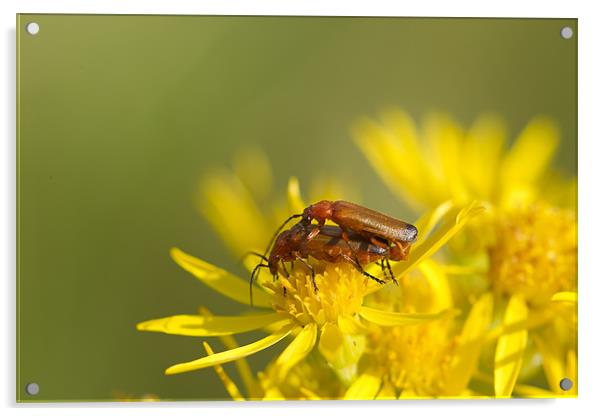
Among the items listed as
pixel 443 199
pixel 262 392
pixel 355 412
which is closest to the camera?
pixel 262 392

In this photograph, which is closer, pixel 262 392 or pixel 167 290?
pixel 262 392

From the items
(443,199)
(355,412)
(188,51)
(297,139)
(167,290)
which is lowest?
(355,412)

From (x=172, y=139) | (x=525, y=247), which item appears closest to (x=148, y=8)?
(x=172, y=139)

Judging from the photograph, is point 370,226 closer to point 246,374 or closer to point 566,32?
point 246,374

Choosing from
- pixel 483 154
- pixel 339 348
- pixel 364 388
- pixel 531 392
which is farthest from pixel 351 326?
pixel 483 154

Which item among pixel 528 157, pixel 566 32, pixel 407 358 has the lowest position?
pixel 407 358

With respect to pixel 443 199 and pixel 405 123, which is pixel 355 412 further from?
pixel 405 123

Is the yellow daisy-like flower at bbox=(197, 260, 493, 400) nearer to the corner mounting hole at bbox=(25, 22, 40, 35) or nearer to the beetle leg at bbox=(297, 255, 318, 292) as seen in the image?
the beetle leg at bbox=(297, 255, 318, 292)
